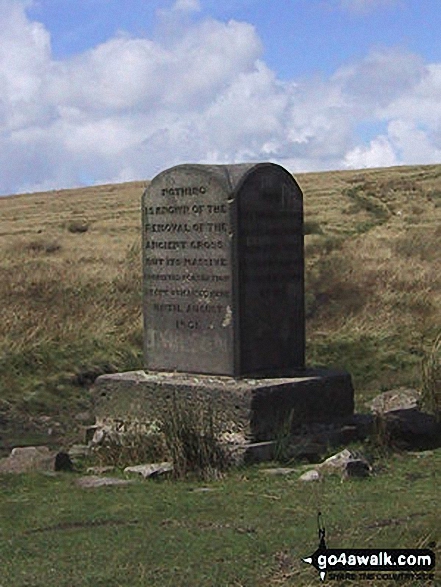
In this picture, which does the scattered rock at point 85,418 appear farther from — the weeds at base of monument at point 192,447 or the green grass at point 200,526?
the green grass at point 200,526

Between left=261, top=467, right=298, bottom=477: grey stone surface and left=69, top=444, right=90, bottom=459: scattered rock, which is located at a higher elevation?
left=261, top=467, right=298, bottom=477: grey stone surface

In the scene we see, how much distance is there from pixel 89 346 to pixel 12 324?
3.81 ft

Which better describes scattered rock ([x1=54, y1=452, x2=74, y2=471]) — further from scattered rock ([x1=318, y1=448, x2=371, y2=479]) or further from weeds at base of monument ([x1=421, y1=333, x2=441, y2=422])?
weeds at base of monument ([x1=421, y1=333, x2=441, y2=422])

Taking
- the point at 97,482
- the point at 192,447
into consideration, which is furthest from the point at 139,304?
the point at 97,482

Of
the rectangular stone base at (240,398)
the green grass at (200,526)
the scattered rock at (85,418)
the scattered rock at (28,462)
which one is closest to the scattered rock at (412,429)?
the rectangular stone base at (240,398)

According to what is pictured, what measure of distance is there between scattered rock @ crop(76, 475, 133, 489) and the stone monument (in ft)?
4.77

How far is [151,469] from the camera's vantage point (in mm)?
9305

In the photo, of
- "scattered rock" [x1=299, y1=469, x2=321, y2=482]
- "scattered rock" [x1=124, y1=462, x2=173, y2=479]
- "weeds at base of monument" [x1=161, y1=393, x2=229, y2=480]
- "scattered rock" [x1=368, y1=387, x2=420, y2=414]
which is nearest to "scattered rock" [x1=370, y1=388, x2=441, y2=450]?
"scattered rock" [x1=368, y1=387, x2=420, y2=414]

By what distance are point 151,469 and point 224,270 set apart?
2206 millimetres

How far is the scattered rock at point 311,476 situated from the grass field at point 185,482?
0.48 feet

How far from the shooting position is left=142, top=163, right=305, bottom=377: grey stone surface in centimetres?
1069

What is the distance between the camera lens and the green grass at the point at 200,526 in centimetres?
622

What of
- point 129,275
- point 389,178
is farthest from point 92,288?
point 389,178

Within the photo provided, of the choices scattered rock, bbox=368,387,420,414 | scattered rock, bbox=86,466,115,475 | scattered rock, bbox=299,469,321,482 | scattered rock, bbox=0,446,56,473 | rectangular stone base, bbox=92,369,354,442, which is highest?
rectangular stone base, bbox=92,369,354,442
